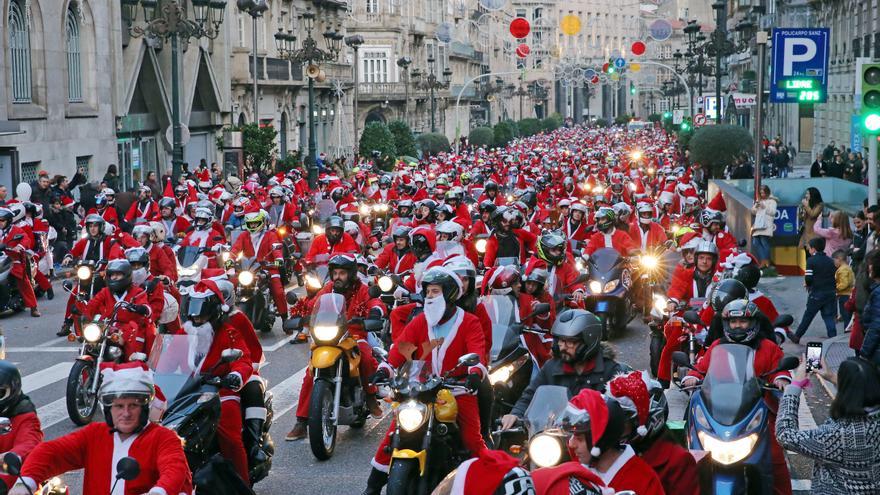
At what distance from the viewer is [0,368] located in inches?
287

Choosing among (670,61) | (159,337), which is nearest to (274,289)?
(159,337)

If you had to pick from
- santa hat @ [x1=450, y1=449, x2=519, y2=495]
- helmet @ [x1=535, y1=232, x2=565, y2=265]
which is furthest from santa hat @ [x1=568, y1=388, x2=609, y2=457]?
helmet @ [x1=535, y1=232, x2=565, y2=265]

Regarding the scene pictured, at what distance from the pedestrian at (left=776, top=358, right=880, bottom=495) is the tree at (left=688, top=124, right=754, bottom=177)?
31.8m

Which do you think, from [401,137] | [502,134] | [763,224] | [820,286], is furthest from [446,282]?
[502,134]

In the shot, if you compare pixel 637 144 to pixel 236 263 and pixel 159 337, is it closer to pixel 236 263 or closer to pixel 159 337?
pixel 236 263

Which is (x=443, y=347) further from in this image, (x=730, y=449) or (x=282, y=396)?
(x=282, y=396)

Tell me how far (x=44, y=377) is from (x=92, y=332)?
3.22 metres

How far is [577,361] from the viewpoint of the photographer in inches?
325

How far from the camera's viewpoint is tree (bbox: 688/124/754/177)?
3809cm

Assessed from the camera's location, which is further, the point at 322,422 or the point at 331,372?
the point at 331,372

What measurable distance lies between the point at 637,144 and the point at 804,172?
91.1 feet

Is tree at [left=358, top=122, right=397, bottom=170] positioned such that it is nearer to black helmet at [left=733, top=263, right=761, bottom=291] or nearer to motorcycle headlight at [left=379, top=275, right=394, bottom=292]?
motorcycle headlight at [left=379, top=275, right=394, bottom=292]

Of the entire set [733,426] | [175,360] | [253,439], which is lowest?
[253,439]

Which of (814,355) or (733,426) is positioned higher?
(814,355)
